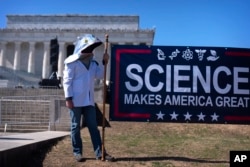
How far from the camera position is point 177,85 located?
7.98 m

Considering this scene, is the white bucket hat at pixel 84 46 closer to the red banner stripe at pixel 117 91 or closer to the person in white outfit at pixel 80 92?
the person in white outfit at pixel 80 92

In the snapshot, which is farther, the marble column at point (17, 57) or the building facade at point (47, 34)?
the marble column at point (17, 57)

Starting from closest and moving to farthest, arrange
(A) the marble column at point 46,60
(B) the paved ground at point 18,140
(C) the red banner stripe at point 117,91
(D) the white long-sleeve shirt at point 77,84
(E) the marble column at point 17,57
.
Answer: (B) the paved ground at point 18,140, (D) the white long-sleeve shirt at point 77,84, (C) the red banner stripe at point 117,91, (A) the marble column at point 46,60, (E) the marble column at point 17,57

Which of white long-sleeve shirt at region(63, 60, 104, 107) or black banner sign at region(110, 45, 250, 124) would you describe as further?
black banner sign at region(110, 45, 250, 124)

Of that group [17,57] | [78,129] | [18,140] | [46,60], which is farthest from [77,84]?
[17,57]

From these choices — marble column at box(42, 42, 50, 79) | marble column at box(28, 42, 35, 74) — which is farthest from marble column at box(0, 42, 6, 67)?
marble column at box(42, 42, 50, 79)

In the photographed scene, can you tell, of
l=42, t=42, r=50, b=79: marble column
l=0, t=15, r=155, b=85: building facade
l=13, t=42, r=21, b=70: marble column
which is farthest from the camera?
l=13, t=42, r=21, b=70: marble column

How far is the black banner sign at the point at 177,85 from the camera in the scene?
312 inches

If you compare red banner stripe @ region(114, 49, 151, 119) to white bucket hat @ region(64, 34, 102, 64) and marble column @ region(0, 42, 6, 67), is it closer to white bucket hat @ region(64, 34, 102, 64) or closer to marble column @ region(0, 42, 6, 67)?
white bucket hat @ region(64, 34, 102, 64)

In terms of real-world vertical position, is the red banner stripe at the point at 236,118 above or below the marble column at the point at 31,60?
below

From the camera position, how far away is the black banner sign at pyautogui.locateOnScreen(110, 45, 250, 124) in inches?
312

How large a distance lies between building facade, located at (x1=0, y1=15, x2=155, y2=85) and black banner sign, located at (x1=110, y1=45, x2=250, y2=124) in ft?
194

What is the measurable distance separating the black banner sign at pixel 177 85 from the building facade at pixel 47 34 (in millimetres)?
59058

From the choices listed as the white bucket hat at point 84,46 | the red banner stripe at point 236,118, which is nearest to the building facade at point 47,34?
the red banner stripe at point 236,118
